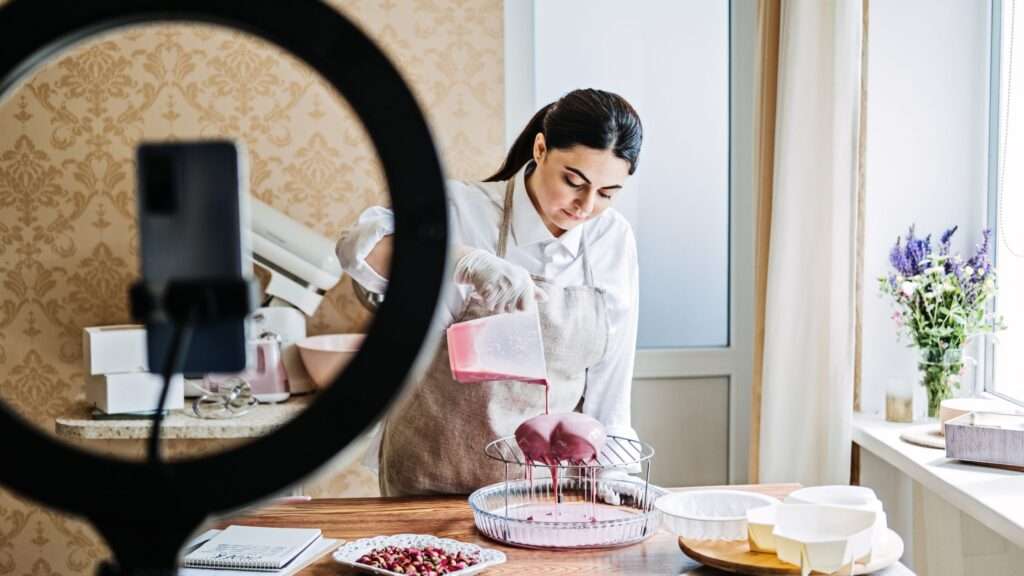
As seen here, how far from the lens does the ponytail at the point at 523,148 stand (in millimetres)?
2014

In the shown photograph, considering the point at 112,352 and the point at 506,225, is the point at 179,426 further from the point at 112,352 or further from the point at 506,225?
the point at 506,225

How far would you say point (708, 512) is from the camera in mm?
1526

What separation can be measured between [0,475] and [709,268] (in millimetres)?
2963

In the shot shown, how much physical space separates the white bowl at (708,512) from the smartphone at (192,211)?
1.17m

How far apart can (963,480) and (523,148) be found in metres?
1.12

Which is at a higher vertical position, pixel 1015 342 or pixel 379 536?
pixel 1015 342

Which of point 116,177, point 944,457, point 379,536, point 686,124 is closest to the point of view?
point 379,536

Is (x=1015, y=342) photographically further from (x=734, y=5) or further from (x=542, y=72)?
(x=542, y=72)

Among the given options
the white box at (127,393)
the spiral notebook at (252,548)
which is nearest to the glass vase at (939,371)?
the spiral notebook at (252,548)

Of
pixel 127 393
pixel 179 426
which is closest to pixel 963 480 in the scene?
pixel 179 426

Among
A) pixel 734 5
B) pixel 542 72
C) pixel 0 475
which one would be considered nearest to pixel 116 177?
pixel 542 72

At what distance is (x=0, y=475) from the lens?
12.0 inches

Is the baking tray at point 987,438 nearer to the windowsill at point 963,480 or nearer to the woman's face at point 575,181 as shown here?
the windowsill at point 963,480

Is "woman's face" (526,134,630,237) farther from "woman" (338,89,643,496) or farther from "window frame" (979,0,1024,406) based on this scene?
"window frame" (979,0,1024,406)
